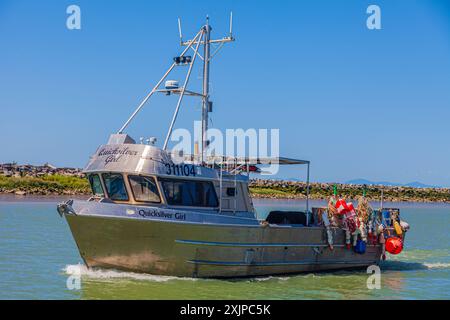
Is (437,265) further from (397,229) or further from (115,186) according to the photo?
(115,186)

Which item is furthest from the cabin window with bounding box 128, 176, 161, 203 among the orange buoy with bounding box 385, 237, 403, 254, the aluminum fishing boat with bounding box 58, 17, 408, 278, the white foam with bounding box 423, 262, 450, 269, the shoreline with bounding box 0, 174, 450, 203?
the shoreline with bounding box 0, 174, 450, 203

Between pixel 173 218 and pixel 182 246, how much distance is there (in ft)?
2.57

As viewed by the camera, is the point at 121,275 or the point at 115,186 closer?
the point at 121,275

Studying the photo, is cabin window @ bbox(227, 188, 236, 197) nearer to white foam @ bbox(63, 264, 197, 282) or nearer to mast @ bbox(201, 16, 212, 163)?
mast @ bbox(201, 16, 212, 163)

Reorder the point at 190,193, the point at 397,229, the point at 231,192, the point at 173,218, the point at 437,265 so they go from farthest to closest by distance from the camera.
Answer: the point at 437,265 < the point at 397,229 < the point at 231,192 < the point at 190,193 < the point at 173,218

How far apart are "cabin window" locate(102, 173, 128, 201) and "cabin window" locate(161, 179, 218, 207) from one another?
1045mm

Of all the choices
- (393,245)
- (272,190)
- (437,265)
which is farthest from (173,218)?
(272,190)

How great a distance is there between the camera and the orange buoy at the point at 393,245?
22.8 m

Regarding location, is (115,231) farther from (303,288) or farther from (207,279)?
(303,288)

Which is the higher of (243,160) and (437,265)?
(243,160)

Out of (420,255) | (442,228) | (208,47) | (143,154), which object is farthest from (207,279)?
(442,228)

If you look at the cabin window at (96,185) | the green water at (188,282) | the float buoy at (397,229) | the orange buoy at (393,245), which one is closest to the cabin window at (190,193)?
the cabin window at (96,185)

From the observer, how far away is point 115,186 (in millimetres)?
17859

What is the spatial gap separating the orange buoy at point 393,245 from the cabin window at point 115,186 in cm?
970
